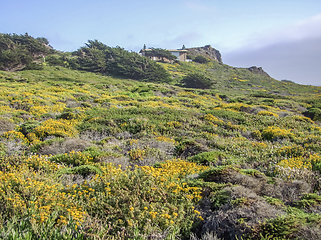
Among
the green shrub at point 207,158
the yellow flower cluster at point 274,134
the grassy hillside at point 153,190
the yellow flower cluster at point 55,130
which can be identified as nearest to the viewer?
the grassy hillside at point 153,190

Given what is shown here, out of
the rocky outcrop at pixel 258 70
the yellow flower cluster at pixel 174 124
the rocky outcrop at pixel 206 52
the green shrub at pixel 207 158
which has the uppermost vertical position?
the rocky outcrop at pixel 206 52

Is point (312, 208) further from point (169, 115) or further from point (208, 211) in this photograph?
point (169, 115)

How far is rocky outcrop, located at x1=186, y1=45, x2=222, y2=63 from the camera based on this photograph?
297 feet

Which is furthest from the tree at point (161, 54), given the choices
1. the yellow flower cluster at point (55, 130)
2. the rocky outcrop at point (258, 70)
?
the yellow flower cluster at point (55, 130)

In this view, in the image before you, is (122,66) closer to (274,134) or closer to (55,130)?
(55,130)

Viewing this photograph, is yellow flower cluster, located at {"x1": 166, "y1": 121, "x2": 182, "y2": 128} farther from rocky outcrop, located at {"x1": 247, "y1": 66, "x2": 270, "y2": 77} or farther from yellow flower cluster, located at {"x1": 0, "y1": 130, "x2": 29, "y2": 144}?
rocky outcrop, located at {"x1": 247, "y1": 66, "x2": 270, "y2": 77}

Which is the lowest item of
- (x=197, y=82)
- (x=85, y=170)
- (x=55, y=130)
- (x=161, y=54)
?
(x=85, y=170)

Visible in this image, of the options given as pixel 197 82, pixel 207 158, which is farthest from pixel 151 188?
pixel 197 82

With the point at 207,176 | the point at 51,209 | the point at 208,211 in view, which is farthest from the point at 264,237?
the point at 51,209

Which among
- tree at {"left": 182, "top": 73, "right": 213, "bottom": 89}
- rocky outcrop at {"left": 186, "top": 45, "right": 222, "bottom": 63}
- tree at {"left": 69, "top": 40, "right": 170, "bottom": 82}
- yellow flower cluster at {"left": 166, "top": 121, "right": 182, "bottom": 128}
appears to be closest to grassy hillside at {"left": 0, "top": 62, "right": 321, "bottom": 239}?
yellow flower cluster at {"left": 166, "top": 121, "right": 182, "bottom": 128}

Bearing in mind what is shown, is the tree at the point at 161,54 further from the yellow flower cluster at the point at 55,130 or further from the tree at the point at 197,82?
the yellow flower cluster at the point at 55,130

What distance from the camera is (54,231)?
289 cm

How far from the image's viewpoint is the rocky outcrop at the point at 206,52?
9041 cm

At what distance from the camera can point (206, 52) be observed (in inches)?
3789
